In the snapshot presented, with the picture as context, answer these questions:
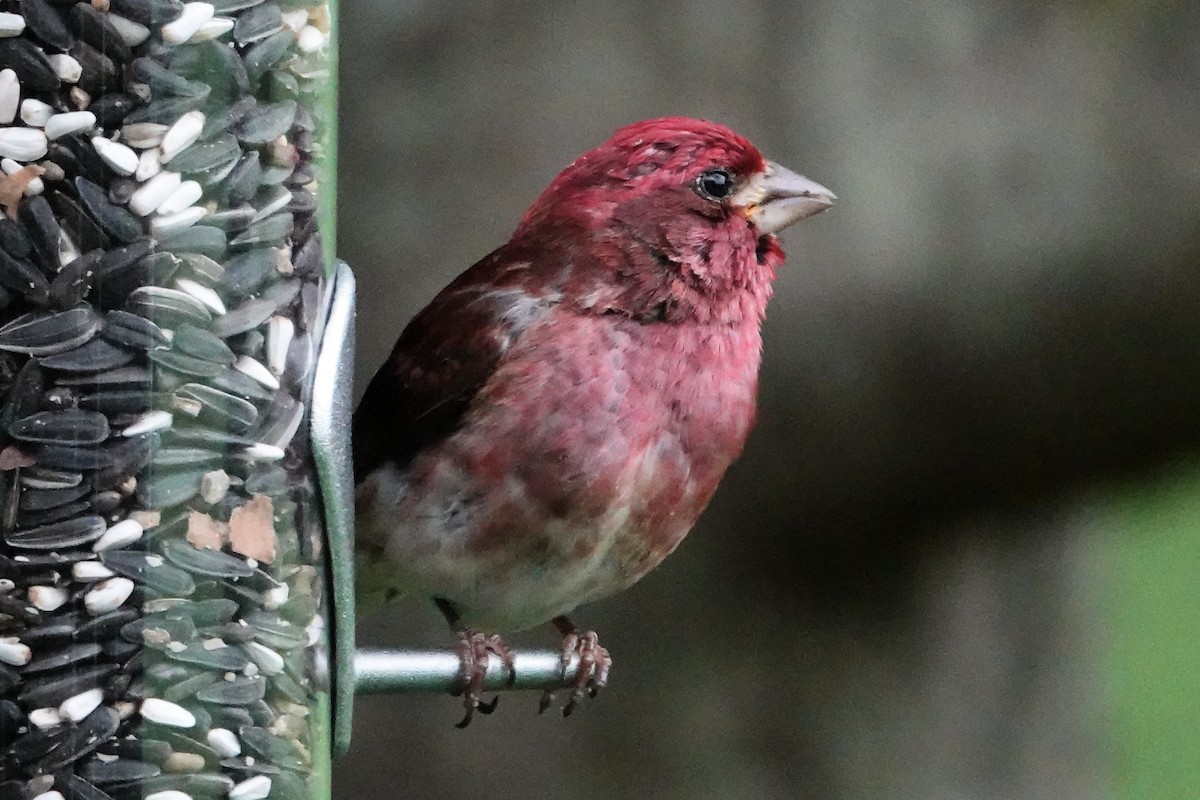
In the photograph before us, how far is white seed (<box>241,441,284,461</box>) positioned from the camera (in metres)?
2.07

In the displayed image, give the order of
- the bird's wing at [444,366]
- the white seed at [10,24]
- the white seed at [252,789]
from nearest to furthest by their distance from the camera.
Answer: the white seed at [10,24] < the white seed at [252,789] < the bird's wing at [444,366]

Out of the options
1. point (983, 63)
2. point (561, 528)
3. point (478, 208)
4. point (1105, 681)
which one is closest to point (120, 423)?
point (561, 528)

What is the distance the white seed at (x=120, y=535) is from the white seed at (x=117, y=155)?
0.41 m

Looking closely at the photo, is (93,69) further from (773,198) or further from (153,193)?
(773,198)

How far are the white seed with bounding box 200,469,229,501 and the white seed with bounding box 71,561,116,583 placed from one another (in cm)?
16

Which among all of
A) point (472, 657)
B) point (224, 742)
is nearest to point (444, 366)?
point (472, 657)

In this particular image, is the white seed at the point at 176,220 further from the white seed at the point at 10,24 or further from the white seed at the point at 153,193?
the white seed at the point at 10,24

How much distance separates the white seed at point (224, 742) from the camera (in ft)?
6.63

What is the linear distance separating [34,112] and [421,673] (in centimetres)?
97

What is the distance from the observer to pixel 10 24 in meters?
1.83

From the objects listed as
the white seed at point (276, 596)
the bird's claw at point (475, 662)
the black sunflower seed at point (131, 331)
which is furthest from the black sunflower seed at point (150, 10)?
the bird's claw at point (475, 662)

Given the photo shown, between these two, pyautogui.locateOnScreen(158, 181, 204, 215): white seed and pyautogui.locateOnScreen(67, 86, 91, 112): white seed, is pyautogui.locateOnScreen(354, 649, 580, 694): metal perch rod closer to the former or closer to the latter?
pyautogui.locateOnScreen(158, 181, 204, 215): white seed

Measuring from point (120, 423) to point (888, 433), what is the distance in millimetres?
2272

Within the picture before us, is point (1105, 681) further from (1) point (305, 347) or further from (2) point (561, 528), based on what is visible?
(1) point (305, 347)
